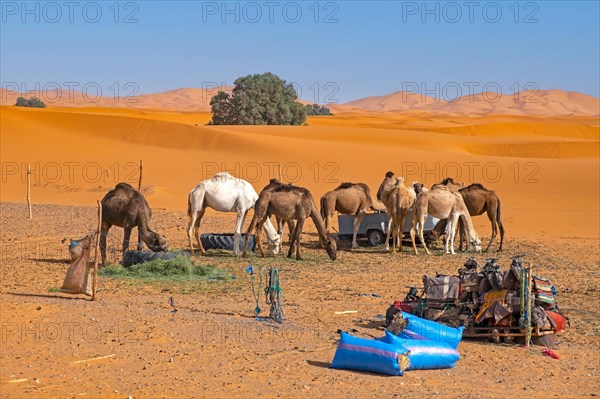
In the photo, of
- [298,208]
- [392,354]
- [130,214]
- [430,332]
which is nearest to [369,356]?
[392,354]

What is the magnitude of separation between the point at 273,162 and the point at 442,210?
858 inches

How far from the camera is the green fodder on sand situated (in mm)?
17000

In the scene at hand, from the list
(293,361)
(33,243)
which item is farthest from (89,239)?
(33,243)

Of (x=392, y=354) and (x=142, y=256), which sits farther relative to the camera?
(x=142, y=256)

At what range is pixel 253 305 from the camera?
14.8m

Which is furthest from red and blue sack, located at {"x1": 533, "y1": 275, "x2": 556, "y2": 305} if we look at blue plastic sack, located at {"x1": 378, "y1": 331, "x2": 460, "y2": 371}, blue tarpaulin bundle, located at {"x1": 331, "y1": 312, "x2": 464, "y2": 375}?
blue plastic sack, located at {"x1": 378, "y1": 331, "x2": 460, "y2": 371}

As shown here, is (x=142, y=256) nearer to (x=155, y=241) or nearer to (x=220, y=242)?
(x=155, y=241)

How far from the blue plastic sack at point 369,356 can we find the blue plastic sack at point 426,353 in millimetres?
181

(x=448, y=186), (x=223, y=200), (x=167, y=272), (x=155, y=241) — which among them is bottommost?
(x=167, y=272)

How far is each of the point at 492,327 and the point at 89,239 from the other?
6498 mm

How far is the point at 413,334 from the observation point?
1177 centimetres

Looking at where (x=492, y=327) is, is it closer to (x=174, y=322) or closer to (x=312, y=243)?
(x=174, y=322)

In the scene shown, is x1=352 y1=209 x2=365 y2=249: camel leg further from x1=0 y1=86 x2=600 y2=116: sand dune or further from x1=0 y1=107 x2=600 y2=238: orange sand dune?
x1=0 y1=86 x2=600 y2=116: sand dune

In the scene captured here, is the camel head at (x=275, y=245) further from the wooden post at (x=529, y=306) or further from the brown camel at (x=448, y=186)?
the wooden post at (x=529, y=306)
